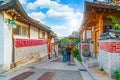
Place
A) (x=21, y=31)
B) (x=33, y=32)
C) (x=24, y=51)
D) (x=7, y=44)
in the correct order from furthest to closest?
(x=33, y=32), (x=24, y=51), (x=21, y=31), (x=7, y=44)

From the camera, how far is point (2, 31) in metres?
11.2

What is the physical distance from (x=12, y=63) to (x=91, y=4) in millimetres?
6044

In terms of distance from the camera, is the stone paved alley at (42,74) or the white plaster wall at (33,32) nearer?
the stone paved alley at (42,74)

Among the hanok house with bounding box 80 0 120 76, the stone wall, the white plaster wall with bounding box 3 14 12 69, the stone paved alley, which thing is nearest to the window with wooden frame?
the stone wall

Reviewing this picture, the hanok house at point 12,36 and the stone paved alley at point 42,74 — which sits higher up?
the hanok house at point 12,36

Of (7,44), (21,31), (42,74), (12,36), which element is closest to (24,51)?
(21,31)

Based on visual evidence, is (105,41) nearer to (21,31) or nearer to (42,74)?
(42,74)

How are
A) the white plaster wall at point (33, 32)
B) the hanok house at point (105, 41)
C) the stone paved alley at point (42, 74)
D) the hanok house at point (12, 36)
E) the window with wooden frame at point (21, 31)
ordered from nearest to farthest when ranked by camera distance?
the hanok house at point (105, 41)
the stone paved alley at point (42, 74)
the hanok house at point (12, 36)
the window with wooden frame at point (21, 31)
the white plaster wall at point (33, 32)

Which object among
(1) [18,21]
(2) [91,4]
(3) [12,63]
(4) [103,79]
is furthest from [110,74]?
(1) [18,21]

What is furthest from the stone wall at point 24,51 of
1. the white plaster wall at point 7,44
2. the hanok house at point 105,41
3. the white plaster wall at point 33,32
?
the hanok house at point 105,41

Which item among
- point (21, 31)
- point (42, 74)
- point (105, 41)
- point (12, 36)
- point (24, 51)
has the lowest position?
point (42, 74)

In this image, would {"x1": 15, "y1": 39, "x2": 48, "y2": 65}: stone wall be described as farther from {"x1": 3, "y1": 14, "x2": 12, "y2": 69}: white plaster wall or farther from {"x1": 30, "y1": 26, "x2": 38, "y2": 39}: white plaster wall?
{"x1": 3, "y1": 14, "x2": 12, "y2": 69}: white plaster wall

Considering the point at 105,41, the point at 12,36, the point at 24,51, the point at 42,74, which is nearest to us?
the point at 105,41

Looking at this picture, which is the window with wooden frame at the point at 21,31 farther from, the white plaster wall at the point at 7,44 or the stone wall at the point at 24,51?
the white plaster wall at the point at 7,44
